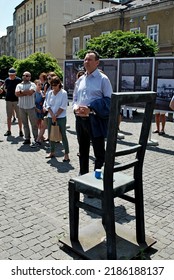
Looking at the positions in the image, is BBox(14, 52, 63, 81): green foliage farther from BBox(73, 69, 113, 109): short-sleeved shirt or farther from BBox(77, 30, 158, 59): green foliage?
BBox(73, 69, 113, 109): short-sleeved shirt

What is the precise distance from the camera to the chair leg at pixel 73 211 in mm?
3355

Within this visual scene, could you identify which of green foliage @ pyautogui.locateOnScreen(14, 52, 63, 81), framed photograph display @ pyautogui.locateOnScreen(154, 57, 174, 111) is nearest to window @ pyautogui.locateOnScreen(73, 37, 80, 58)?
green foliage @ pyautogui.locateOnScreen(14, 52, 63, 81)

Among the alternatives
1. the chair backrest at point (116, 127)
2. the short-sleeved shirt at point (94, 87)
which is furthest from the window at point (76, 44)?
the chair backrest at point (116, 127)

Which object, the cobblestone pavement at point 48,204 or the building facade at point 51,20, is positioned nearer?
the cobblestone pavement at point 48,204

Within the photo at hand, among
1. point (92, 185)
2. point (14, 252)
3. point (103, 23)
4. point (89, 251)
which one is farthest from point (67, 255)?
point (103, 23)

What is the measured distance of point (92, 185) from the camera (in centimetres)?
313

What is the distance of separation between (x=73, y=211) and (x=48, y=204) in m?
1.30

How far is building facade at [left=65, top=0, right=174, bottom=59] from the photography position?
28.6 metres

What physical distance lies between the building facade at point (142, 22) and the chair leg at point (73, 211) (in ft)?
90.8

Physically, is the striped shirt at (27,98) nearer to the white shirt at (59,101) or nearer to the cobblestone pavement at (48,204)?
the cobblestone pavement at (48,204)

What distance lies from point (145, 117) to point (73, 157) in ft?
14.1

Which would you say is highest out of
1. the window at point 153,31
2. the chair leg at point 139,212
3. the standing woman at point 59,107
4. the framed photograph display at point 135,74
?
the window at point 153,31

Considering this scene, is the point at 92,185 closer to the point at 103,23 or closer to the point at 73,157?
the point at 73,157

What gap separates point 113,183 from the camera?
3148mm
